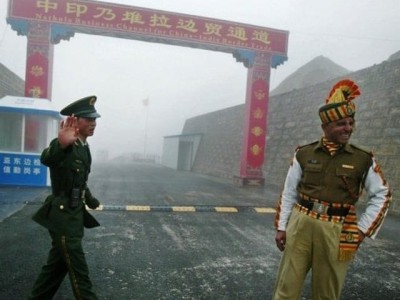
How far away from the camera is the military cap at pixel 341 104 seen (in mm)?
2416

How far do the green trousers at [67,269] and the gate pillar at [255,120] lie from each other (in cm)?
1173

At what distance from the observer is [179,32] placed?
1285cm

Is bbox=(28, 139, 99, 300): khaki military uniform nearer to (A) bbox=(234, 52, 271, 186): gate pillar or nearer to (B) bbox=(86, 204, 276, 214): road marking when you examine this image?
(B) bbox=(86, 204, 276, 214): road marking

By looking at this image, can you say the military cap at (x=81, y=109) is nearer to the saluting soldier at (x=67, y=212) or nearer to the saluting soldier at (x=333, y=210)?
the saluting soldier at (x=67, y=212)

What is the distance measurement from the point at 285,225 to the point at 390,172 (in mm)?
8065

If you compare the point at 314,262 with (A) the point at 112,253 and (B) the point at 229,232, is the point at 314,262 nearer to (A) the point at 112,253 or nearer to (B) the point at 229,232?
(A) the point at 112,253

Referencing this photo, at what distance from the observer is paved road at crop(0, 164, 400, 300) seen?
140 inches

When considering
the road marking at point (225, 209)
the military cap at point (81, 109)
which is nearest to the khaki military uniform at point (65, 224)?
the military cap at point (81, 109)

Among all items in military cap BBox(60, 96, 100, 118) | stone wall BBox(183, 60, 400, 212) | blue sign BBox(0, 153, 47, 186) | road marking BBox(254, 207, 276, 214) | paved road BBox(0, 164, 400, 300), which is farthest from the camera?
blue sign BBox(0, 153, 47, 186)

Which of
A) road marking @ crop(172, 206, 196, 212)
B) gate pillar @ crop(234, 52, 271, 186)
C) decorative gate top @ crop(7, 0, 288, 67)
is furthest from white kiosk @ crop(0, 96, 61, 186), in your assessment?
gate pillar @ crop(234, 52, 271, 186)

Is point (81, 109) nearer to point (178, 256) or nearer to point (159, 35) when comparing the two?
point (178, 256)

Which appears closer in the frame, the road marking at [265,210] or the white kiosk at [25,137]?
the road marking at [265,210]

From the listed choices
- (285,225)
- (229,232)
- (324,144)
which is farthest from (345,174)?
(229,232)

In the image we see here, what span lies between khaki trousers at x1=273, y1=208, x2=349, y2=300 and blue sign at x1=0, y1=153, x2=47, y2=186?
965 centimetres
